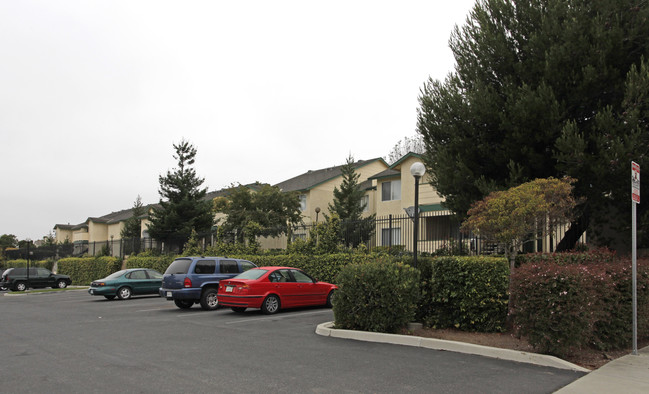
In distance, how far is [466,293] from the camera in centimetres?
1012

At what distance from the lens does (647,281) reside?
9.44 meters

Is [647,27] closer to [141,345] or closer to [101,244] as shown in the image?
[141,345]

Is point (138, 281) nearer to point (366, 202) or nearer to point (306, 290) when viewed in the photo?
point (306, 290)

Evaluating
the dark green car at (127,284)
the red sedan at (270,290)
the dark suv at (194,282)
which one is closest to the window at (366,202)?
the dark green car at (127,284)

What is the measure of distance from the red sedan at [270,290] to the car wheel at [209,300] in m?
1.31

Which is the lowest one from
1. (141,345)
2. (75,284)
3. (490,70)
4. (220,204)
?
(75,284)

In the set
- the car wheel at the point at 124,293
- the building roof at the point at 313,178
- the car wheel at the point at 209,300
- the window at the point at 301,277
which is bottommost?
the car wheel at the point at 124,293

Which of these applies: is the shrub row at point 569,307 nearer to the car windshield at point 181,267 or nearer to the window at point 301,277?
the window at point 301,277

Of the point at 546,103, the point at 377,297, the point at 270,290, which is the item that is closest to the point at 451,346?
the point at 377,297

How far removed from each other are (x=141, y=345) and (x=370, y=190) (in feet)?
109

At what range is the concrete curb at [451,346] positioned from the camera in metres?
7.66

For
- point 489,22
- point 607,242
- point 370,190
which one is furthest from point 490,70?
point 370,190

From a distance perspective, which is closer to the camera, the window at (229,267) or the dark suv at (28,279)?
the window at (229,267)

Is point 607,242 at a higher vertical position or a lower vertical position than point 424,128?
lower
